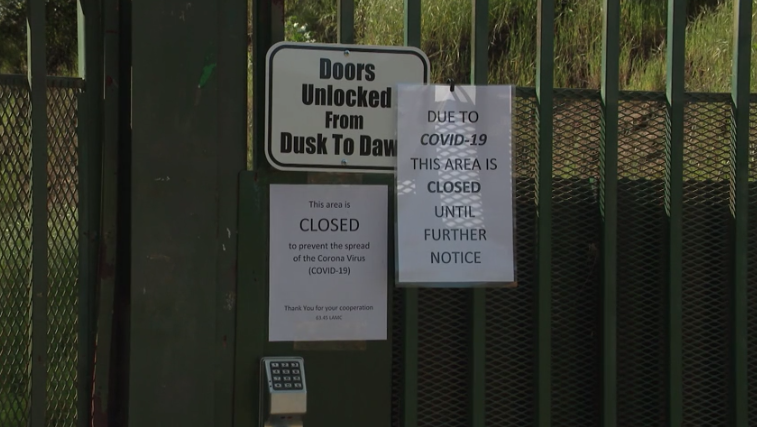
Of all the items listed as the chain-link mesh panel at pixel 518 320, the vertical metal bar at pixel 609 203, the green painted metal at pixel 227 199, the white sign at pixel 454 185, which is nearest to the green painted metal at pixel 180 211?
the green painted metal at pixel 227 199

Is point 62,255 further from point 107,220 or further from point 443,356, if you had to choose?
point 443,356

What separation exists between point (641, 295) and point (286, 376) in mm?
1272

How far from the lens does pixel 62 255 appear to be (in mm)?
2852

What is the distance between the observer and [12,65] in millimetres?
7836

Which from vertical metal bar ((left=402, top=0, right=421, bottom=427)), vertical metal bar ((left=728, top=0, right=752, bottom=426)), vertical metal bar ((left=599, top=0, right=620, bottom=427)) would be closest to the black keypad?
vertical metal bar ((left=402, top=0, right=421, bottom=427))

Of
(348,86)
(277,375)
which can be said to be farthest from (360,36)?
(277,375)

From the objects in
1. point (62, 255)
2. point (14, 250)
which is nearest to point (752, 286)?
point (62, 255)

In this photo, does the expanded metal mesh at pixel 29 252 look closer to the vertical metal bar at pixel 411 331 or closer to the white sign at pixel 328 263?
the white sign at pixel 328 263

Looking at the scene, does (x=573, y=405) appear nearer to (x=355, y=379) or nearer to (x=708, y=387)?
(x=708, y=387)

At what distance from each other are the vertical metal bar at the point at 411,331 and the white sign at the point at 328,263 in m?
0.08

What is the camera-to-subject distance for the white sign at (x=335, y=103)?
2822 millimetres

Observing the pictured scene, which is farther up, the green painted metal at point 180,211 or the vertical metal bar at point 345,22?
the vertical metal bar at point 345,22

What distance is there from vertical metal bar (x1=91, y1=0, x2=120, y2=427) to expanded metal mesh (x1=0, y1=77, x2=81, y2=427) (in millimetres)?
85

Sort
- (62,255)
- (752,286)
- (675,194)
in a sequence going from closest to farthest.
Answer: (62,255), (675,194), (752,286)
